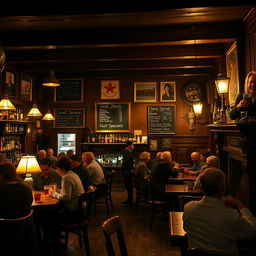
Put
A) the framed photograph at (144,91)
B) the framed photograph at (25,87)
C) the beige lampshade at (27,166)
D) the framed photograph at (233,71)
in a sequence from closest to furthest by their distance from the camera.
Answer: the beige lampshade at (27,166)
the framed photograph at (233,71)
the framed photograph at (25,87)
the framed photograph at (144,91)

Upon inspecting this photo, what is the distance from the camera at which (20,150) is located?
7.42m

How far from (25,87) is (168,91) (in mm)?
4070

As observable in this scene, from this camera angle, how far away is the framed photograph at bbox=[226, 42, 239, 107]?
481cm

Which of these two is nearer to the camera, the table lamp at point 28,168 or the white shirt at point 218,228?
the white shirt at point 218,228

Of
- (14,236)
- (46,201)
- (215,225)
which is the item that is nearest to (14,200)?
(14,236)

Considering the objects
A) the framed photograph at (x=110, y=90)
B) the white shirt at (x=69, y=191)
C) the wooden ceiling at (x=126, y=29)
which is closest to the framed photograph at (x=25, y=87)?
the framed photograph at (x=110, y=90)

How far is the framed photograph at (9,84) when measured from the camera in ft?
21.4

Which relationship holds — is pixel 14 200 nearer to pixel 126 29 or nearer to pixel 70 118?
pixel 126 29

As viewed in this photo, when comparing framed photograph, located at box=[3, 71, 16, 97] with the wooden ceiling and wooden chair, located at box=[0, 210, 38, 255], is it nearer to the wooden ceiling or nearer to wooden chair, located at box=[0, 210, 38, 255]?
the wooden ceiling

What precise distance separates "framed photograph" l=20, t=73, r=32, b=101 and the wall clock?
14.5ft

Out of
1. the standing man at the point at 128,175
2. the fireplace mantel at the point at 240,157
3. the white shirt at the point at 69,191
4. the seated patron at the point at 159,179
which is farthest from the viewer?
the standing man at the point at 128,175

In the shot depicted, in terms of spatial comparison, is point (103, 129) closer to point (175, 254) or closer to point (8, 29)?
point (8, 29)

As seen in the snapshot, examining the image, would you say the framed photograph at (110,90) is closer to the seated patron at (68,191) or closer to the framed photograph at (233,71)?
the framed photograph at (233,71)

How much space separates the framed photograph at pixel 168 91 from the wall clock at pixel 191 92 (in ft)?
0.90
